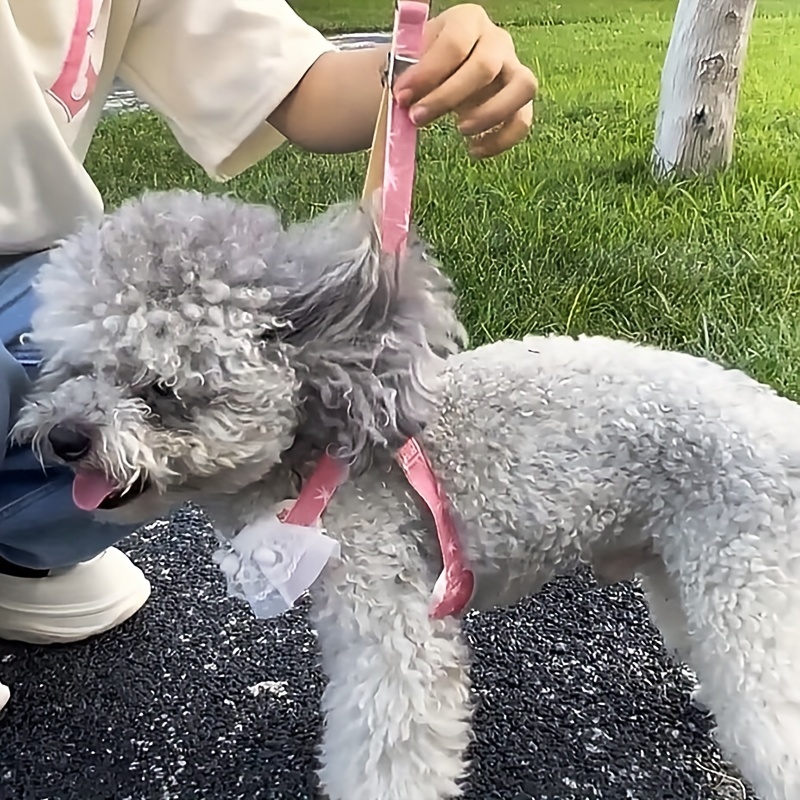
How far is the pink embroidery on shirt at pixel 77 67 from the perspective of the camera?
830 mm

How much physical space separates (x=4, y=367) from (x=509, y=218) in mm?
1048

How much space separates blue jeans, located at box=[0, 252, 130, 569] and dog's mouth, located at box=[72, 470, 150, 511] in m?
0.12

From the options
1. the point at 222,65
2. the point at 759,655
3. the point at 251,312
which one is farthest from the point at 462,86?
the point at 759,655

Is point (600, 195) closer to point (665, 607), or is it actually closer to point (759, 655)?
point (665, 607)

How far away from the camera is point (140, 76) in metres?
0.90

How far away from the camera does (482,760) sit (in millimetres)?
845

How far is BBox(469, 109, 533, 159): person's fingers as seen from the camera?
70 centimetres

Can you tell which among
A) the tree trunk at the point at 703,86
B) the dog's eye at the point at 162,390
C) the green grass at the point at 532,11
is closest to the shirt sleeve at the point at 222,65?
the dog's eye at the point at 162,390

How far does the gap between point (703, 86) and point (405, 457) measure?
4.33 feet

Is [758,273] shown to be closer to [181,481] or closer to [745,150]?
[745,150]

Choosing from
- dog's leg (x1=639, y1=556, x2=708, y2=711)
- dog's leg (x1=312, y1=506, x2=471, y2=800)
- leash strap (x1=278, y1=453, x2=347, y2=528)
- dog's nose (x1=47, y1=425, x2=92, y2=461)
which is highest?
dog's nose (x1=47, y1=425, x2=92, y2=461)

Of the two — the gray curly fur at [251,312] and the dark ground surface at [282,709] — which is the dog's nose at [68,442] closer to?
the gray curly fur at [251,312]

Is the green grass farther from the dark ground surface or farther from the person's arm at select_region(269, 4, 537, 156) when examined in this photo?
the dark ground surface

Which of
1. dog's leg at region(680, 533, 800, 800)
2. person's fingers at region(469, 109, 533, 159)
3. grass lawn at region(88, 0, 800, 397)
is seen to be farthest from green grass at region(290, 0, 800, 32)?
dog's leg at region(680, 533, 800, 800)
